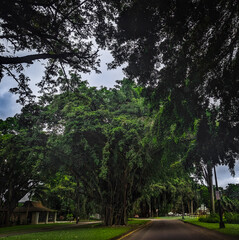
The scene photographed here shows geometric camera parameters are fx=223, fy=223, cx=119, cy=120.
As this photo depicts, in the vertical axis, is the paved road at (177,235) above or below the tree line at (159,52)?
below

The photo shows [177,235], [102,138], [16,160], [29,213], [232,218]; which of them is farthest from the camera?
[29,213]

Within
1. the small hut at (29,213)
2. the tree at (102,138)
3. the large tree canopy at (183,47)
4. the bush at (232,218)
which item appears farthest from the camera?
the small hut at (29,213)

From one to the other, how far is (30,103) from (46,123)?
31.9ft

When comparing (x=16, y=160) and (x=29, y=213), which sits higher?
(x=16, y=160)

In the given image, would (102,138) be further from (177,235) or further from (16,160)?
(177,235)

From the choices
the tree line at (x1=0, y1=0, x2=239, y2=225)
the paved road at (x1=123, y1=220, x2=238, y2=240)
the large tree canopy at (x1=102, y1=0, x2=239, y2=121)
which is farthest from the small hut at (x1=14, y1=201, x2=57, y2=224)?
the large tree canopy at (x1=102, y1=0, x2=239, y2=121)

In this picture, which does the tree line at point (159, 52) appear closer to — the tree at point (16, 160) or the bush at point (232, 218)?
the tree at point (16, 160)

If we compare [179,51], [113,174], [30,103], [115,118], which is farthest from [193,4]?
[113,174]

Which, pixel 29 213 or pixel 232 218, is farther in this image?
pixel 29 213

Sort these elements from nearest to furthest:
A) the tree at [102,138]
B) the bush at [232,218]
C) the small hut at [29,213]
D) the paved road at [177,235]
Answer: the paved road at [177,235]
the tree at [102,138]
the bush at [232,218]
the small hut at [29,213]

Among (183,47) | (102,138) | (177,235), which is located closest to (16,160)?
(102,138)

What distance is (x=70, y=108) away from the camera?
19141mm

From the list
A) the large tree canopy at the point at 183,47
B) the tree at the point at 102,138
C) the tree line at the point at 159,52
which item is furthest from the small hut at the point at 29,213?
the large tree canopy at the point at 183,47

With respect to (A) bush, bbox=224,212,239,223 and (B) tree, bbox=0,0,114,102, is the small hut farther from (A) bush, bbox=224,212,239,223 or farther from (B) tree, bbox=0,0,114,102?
(B) tree, bbox=0,0,114,102
